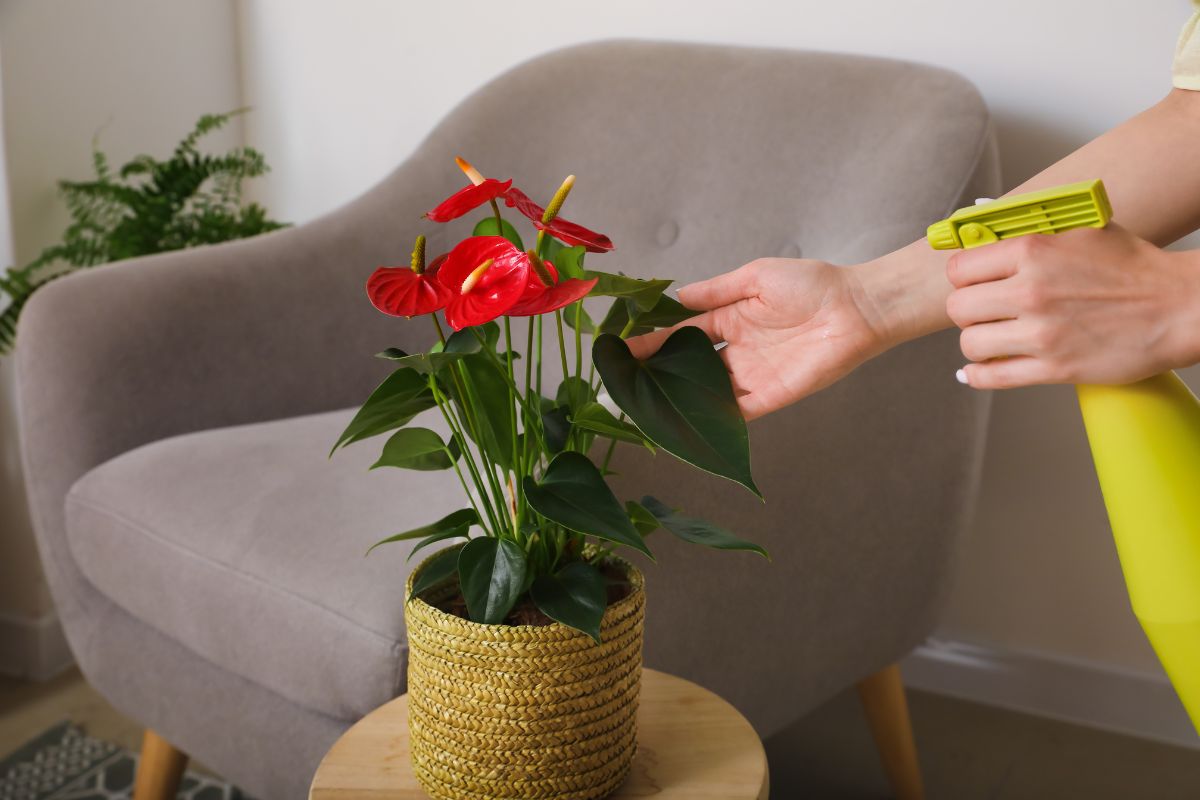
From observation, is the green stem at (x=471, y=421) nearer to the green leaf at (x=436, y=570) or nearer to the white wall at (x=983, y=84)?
the green leaf at (x=436, y=570)

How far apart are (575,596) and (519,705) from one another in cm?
8

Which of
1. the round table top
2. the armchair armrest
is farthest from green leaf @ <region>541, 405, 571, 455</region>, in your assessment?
the armchair armrest

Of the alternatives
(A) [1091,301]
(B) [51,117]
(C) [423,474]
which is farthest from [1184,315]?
(B) [51,117]

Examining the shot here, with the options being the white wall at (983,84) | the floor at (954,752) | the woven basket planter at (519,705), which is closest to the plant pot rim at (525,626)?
the woven basket planter at (519,705)

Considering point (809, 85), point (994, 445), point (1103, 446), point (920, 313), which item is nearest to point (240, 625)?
point (920, 313)

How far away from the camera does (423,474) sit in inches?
49.4

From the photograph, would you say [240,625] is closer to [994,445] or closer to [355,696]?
[355,696]

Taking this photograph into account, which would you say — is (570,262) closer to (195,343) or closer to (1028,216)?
(1028,216)

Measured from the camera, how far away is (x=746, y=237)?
1.48 metres

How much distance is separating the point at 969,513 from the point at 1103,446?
75cm

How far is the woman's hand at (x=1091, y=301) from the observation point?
2.28ft

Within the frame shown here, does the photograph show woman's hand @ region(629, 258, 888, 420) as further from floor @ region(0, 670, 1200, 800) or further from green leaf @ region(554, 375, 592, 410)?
floor @ region(0, 670, 1200, 800)

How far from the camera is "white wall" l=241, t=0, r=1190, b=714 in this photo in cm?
155

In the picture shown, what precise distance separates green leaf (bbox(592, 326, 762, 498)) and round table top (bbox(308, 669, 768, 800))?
21cm
